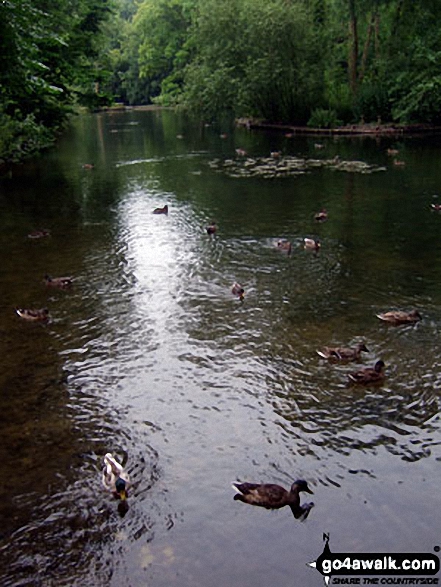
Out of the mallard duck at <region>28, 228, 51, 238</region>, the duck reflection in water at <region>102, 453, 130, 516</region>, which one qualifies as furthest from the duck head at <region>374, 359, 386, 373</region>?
the mallard duck at <region>28, 228, 51, 238</region>

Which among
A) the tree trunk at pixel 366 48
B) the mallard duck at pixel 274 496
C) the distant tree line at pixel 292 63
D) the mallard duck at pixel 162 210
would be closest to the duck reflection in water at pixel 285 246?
the mallard duck at pixel 162 210

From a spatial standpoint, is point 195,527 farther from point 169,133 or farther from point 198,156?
point 169,133

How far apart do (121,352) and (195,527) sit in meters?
4.70

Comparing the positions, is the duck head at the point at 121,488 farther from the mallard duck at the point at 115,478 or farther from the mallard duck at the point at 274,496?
the mallard duck at the point at 274,496

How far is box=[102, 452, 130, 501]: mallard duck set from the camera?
22.5 feet

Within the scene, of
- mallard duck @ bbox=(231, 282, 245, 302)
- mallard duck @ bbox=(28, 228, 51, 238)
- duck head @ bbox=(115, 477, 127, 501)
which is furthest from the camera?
mallard duck @ bbox=(28, 228, 51, 238)

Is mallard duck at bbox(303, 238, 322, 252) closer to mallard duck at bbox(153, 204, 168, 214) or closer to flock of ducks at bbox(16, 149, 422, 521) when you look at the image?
flock of ducks at bbox(16, 149, 422, 521)

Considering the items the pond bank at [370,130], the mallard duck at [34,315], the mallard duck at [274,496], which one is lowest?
the mallard duck at [274,496]

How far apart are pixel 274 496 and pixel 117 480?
1964 mm

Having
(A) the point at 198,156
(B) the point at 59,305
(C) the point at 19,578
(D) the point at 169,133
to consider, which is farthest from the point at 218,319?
(D) the point at 169,133

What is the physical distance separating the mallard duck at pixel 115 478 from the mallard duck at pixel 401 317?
6.38 metres

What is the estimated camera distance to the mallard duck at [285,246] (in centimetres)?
1588

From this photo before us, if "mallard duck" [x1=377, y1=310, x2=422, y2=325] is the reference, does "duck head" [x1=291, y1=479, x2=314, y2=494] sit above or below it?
below

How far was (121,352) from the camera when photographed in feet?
34.8
